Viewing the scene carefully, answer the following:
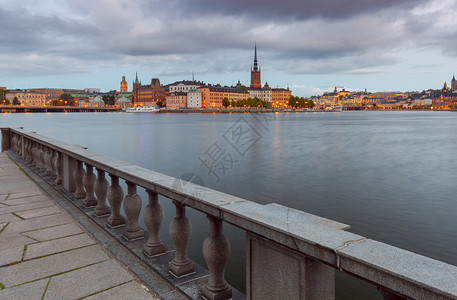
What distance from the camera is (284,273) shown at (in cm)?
232

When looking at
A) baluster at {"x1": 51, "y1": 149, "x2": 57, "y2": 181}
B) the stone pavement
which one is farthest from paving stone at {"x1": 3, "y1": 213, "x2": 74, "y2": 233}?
baluster at {"x1": 51, "y1": 149, "x2": 57, "y2": 181}

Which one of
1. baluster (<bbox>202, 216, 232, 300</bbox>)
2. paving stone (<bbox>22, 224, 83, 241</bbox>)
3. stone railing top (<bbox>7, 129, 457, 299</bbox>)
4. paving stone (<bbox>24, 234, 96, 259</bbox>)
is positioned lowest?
paving stone (<bbox>24, 234, 96, 259</bbox>)

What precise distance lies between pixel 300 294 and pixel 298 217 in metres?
0.52

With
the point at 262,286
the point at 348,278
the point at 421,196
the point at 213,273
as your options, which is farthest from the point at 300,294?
the point at 421,196

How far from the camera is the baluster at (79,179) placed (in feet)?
20.7

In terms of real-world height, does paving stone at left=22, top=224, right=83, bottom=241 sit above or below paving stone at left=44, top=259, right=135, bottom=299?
above

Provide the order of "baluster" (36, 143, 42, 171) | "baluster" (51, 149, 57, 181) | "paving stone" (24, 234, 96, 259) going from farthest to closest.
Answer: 1. "baluster" (36, 143, 42, 171)
2. "baluster" (51, 149, 57, 181)
3. "paving stone" (24, 234, 96, 259)

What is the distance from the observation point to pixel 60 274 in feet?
12.4

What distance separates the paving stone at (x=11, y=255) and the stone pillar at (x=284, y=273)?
3.07 meters

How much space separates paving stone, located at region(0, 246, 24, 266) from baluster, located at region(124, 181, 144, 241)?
4.05 feet

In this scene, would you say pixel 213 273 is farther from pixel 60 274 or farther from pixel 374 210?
pixel 374 210

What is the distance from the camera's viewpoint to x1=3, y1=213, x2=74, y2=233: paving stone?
5.18 meters

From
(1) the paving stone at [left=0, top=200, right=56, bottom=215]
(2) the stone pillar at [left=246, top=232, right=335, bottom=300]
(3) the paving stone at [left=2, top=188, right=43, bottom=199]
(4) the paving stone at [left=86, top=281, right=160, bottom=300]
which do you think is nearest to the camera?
(2) the stone pillar at [left=246, top=232, right=335, bottom=300]

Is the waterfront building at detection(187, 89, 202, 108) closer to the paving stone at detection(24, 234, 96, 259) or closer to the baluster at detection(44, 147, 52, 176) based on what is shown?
the baluster at detection(44, 147, 52, 176)
